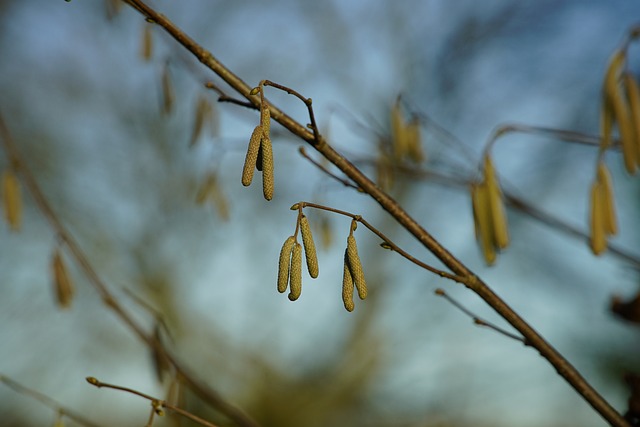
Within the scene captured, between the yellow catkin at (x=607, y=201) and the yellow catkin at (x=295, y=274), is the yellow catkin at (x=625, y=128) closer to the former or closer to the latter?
the yellow catkin at (x=607, y=201)

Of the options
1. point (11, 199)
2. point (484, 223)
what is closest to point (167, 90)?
point (11, 199)

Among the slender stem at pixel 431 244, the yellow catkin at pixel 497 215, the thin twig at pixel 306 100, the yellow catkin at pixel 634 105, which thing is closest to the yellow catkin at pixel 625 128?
the yellow catkin at pixel 634 105

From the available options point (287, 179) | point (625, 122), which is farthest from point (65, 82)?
point (625, 122)

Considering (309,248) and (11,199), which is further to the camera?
(11,199)

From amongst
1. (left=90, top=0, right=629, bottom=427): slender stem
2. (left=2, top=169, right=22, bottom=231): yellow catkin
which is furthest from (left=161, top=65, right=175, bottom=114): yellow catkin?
(left=90, top=0, right=629, bottom=427): slender stem

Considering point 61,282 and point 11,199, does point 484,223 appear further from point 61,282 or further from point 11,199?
point 11,199

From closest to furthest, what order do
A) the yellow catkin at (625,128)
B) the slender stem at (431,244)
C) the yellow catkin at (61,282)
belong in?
the slender stem at (431,244), the yellow catkin at (625,128), the yellow catkin at (61,282)
